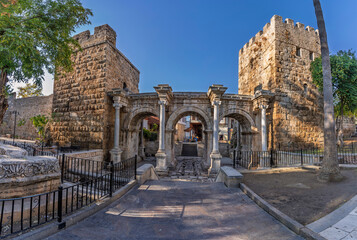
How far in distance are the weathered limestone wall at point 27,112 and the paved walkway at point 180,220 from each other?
23580mm

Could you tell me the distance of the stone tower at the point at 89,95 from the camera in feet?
38.1

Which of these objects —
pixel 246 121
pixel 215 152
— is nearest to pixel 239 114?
pixel 246 121

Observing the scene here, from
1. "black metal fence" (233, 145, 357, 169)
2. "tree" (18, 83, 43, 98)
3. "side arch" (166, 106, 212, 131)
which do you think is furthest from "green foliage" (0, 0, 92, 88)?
"tree" (18, 83, 43, 98)

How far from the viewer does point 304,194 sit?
492cm

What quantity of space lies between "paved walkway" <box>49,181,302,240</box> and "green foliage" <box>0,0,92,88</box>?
7.09 meters

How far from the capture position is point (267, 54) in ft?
43.3

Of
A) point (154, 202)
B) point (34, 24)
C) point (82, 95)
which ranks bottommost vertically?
→ point (154, 202)

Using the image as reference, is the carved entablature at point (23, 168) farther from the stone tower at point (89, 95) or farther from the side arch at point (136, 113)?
the side arch at point (136, 113)

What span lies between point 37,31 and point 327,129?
12.9 metres

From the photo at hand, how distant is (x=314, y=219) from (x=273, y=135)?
9.51 meters

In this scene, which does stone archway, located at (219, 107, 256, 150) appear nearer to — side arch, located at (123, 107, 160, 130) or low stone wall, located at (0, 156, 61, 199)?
side arch, located at (123, 107, 160, 130)

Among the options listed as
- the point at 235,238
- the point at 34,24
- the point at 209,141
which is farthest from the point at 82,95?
the point at 235,238

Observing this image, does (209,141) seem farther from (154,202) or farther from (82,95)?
(82,95)

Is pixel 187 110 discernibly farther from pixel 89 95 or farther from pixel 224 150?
pixel 224 150
